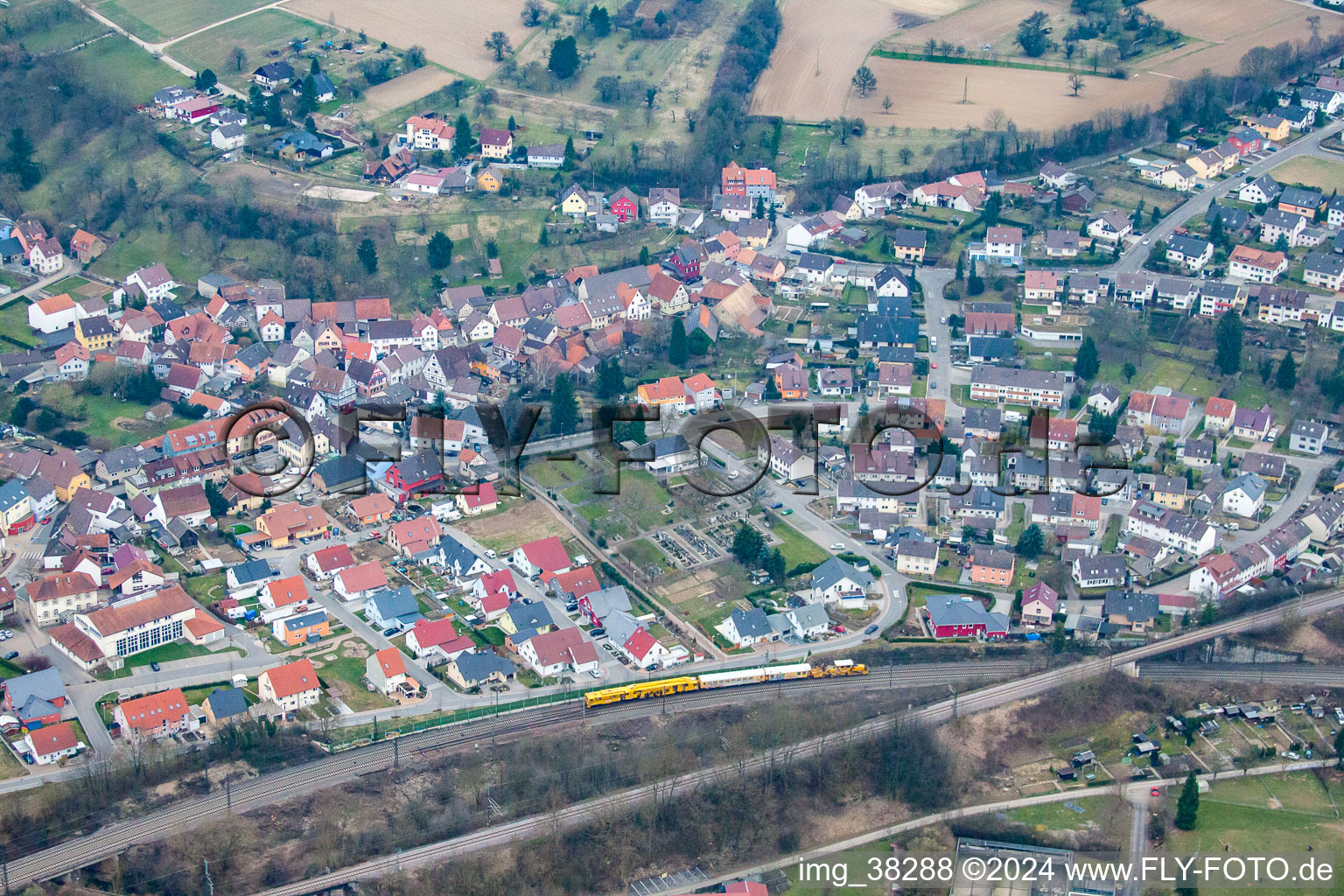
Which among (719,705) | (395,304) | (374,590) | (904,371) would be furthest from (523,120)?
(719,705)

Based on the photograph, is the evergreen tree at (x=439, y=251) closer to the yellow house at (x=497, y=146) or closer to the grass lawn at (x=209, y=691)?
the yellow house at (x=497, y=146)

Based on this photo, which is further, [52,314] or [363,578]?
[52,314]

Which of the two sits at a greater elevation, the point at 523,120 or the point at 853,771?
the point at 523,120

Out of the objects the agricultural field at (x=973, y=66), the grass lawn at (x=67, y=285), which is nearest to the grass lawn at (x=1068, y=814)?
the agricultural field at (x=973, y=66)

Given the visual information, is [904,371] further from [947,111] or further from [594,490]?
[947,111]

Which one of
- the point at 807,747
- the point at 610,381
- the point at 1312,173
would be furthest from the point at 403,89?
the point at 807,747

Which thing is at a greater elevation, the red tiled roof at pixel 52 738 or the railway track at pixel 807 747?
the red tiled roof at pixel 52 738

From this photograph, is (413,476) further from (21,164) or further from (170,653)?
(21,164)
